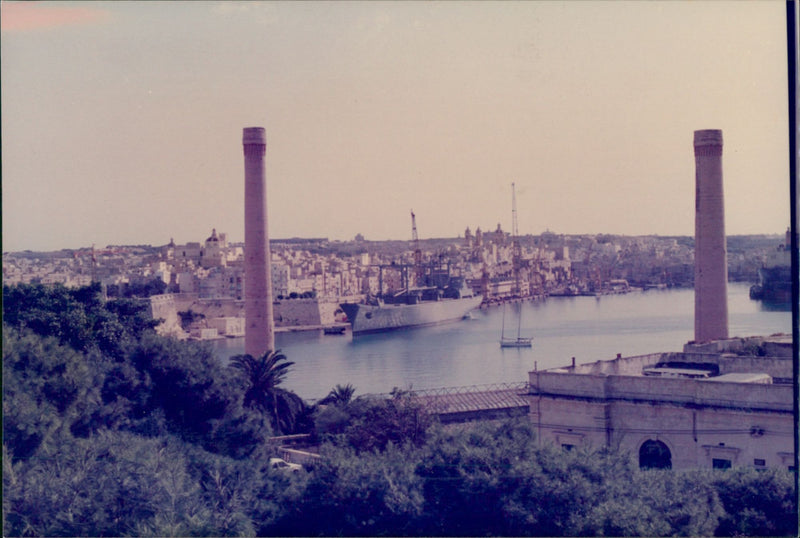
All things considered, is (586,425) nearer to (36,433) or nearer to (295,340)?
(36,433)

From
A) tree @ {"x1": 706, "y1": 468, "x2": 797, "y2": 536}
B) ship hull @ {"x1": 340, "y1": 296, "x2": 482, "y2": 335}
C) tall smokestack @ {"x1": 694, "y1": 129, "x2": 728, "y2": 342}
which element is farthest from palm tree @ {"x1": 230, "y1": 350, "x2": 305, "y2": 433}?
ship hull @ {"x1": 340, "y1": 296, "x2": 482, "y2": 335}

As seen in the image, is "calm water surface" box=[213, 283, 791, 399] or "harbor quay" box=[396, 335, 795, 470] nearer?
"harbor quay" box=[396, 335, 795, 470]

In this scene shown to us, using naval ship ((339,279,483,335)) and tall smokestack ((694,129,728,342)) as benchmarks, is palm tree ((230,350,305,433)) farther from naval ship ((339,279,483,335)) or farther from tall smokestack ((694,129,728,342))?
naval ship ((339,279,483,335))

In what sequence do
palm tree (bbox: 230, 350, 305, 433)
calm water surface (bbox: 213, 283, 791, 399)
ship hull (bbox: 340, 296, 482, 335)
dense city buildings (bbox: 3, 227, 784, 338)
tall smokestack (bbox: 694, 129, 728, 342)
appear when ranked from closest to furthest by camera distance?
palm tree (bbox: 230, 350, 305, 433) → tall smokestack (bbox: 694, 129, 728, 342) → calm water surface (bbox: 213, 283, 791, 399) → dense city buildings (bbox: 3, 227, 784, 338) → ship hull (bbox: 340, 296, 482, 335)

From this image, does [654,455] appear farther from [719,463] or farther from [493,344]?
[493,344]

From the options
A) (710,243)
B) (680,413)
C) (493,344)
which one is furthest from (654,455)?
(493,344)

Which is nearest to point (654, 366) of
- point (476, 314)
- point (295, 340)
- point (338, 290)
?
point (295, 340)
